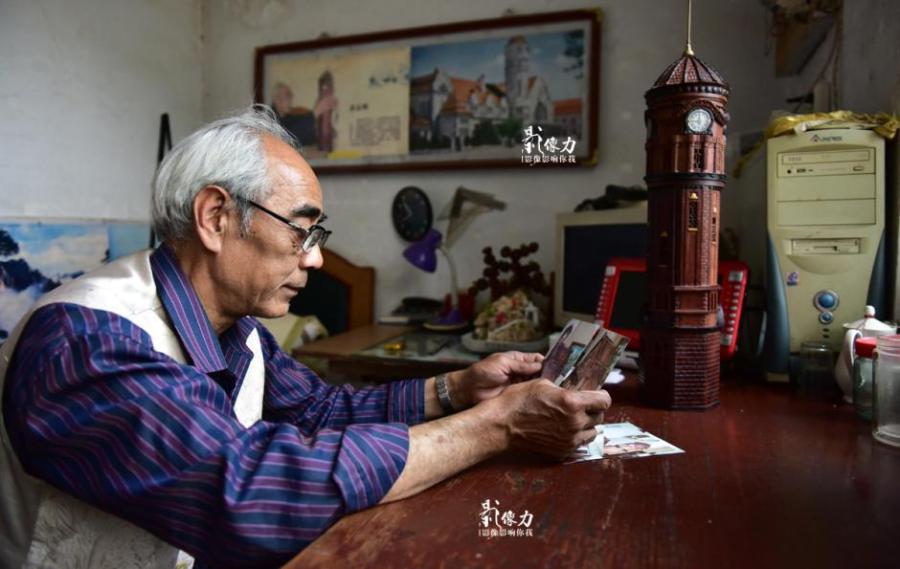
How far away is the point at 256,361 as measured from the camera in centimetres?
110

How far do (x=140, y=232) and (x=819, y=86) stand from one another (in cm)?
275

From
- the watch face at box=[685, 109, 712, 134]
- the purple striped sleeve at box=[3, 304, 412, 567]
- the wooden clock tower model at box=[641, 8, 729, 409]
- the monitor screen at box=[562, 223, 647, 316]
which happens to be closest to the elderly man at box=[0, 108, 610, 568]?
the purple striped sleeve at box=[3, 304, 412, 567]

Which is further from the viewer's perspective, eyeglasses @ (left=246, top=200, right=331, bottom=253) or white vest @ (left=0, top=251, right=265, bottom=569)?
eyeglasses @ (left=246, top=200, right=331, bottom=253)

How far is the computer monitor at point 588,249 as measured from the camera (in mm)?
1848

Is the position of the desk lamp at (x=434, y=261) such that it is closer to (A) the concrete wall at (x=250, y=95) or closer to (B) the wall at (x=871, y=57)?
(A) the concrete wall at (x=250, y=95)

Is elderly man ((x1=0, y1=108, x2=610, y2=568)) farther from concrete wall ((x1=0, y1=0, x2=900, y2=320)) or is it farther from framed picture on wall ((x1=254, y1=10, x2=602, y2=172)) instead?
framed picture on wall ((x1=254, y1=10, x2=602, y2=172))

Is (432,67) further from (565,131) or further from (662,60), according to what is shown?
(662,60)

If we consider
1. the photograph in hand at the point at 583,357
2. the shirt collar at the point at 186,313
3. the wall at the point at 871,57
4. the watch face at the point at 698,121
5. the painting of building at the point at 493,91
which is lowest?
the photograph in hand at the point at 583,357

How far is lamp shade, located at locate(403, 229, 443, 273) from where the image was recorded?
259 centimetres

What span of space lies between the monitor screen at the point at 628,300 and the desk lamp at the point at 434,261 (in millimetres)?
983

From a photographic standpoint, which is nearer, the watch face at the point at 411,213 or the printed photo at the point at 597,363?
the printed photo at the point at 597,363

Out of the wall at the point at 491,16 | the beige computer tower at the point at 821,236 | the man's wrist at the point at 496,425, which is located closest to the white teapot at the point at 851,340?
the beige computer tower at the point at 821,236

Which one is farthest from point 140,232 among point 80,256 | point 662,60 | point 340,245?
point 662,60

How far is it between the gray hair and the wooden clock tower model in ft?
2.38
